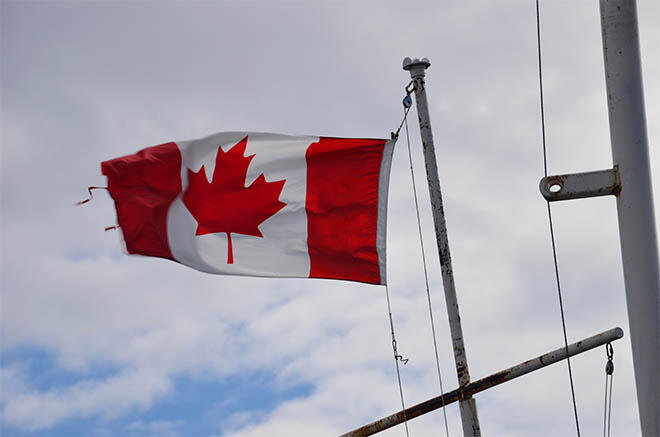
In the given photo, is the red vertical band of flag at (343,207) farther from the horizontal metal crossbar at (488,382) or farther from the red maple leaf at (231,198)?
the horizontal metal crossbar at (488,382)

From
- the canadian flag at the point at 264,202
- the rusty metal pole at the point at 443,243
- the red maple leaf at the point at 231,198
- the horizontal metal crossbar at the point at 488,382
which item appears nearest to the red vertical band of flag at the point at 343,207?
the canadian flag at the point at 264,202

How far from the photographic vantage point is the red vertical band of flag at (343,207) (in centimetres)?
1252

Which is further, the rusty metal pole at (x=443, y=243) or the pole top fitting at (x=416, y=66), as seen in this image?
the pole top fitting at (x=416, y=66)

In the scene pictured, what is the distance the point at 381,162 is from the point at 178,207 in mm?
2682

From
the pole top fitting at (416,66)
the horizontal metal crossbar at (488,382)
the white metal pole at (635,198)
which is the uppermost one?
the pole top fitting at (416,66)

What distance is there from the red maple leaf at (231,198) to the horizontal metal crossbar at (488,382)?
9.09 feet

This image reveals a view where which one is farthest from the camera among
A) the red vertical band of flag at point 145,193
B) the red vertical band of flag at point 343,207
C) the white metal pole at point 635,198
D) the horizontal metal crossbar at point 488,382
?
the red vertical band of flag at point 343,207

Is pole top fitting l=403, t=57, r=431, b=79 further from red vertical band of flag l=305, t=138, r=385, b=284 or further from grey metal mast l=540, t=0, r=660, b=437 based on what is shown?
grey metal mast l=540, t=0, r=660, b=437

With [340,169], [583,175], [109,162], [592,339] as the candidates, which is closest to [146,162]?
[109,162]

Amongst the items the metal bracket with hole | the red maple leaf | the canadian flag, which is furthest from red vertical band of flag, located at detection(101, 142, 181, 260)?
the metal bracket with hole

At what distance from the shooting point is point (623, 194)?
5875 millimetres

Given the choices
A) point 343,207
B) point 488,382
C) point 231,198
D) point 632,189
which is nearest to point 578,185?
point 632,189

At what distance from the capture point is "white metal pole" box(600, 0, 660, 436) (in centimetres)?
558

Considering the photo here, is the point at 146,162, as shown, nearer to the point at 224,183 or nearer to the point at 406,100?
the point at 224,183
